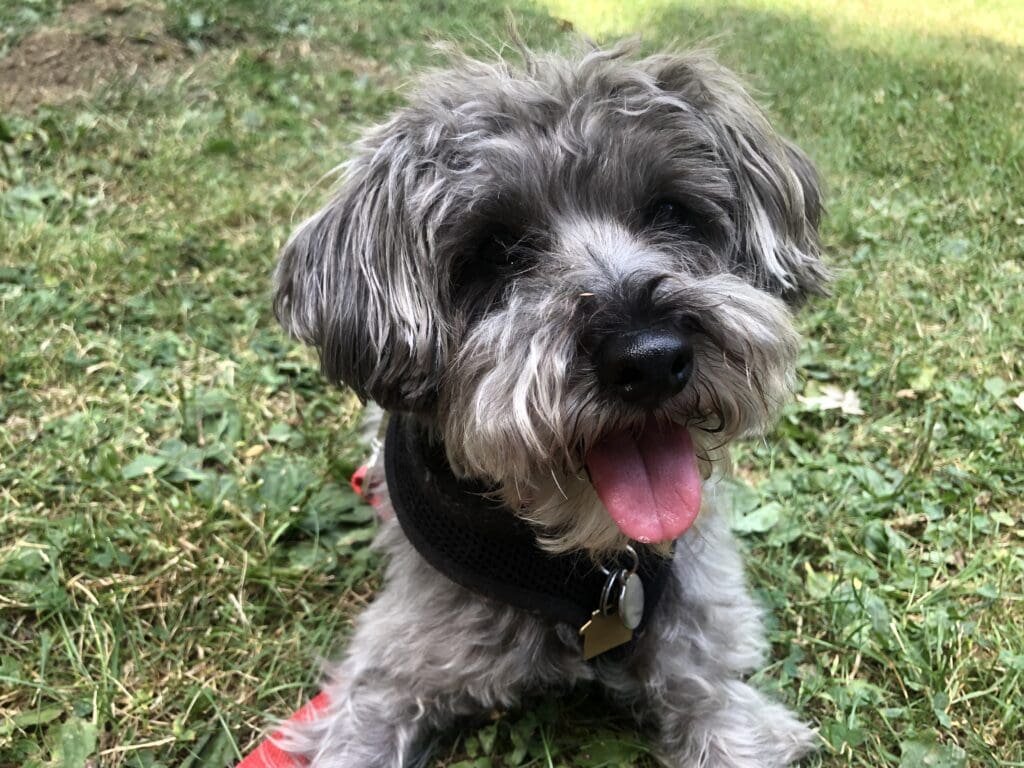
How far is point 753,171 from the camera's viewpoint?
2.41 m

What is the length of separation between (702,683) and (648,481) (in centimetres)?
90

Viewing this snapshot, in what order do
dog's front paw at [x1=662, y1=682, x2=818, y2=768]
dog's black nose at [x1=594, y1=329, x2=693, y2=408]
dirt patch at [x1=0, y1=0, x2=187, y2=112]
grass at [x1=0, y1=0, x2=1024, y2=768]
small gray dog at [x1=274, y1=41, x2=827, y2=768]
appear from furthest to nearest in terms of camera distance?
dirt patch at [x1=0, y1=0, x2=187, y2=112], grass at [x1=0, y1=0, x2=1024, y2=768], dog's front paw at [x1=662, y1=682, x2=818, y2=768], small gray dog at [x1=274, y1=41, x2=827, y2=768], dog's black nose at [x1=594, y1=329, x2=693, y2=408]

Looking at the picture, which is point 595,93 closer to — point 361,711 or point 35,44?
point 361,711

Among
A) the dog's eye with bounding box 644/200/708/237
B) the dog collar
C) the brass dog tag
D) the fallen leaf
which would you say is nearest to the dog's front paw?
the brass dog tag

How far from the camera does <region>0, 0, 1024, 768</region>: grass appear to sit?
2688 mm

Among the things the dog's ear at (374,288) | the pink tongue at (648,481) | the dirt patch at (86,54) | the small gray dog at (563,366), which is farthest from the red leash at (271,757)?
the dirt patch at (86,54)

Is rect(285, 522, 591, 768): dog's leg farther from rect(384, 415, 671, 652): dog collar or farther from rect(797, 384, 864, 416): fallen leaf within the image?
rect(797, 384, 864, 416): fallen leaf

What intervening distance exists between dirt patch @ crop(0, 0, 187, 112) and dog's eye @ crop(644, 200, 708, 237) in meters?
5.65

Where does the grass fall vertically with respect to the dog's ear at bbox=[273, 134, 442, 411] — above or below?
below

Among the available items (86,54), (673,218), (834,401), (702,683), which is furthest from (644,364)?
(86,54)

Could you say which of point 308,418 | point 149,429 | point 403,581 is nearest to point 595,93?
point 403,581

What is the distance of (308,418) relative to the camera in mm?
3928

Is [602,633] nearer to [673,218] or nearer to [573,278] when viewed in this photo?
[573,278]

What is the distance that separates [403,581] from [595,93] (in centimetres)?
160
